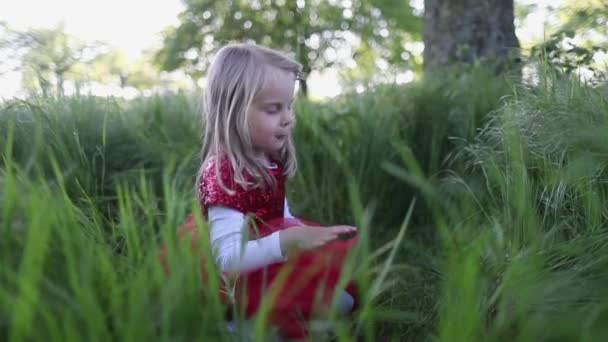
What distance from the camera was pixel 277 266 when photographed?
5.42 feet

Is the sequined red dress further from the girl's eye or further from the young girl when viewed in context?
the girl's eye

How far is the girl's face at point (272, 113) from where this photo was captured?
1.91m

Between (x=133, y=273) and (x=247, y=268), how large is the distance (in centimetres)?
50

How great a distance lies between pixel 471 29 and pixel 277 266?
11.0 feet

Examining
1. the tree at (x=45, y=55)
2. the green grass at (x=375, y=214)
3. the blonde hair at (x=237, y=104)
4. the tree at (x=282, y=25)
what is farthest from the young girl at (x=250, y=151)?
the tree at (x=282, y=25)

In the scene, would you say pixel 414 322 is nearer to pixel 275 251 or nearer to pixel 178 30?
pixel 275 251

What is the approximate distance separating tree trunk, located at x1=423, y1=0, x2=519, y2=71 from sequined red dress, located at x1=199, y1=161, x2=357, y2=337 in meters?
Answer: 2.72

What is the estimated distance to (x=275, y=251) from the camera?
1.60 m

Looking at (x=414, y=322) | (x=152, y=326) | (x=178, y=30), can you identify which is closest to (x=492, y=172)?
(x=414, y=322)

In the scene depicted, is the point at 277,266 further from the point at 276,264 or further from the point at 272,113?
the point at 272,113

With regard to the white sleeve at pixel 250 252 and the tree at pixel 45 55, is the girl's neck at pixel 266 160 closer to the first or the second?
the white sleeve at pixel 250 252

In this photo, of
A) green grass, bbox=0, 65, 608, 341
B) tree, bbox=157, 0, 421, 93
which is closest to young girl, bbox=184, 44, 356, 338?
green grass, bbox=0, 65, 608, 341

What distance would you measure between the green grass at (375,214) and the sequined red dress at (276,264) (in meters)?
0.07

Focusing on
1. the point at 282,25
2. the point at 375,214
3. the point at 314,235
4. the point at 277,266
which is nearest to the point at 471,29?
the point at 375,214
